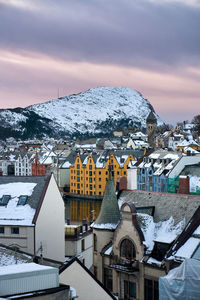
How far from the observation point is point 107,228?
3209 centimetres

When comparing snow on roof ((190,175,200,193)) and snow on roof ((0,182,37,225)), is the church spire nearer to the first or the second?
snow on roof ((0,182,37,225))

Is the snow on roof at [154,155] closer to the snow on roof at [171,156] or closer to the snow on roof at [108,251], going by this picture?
the snow on roof at [171,156]

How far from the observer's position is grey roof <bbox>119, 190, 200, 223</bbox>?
30.0 m

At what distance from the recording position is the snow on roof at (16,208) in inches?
1430

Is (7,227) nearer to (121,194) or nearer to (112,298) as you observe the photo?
(121,194)

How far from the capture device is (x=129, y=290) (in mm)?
29891

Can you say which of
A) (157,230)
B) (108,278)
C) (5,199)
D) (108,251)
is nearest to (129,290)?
(108,278)

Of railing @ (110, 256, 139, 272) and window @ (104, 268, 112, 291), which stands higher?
railing @ (110, 256, 139, 272)

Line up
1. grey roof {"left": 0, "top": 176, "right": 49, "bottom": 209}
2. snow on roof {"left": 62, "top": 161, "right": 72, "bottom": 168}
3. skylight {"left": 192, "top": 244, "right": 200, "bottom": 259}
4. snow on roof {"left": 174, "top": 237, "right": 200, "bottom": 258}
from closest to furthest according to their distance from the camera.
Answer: skylight {"left": 192, "top": 244, "right": 200, "bottom": 259} < snow on roof {"left": 174, "top": 237, "right": 200, "bottom": 258} < grey roof {"left": 0, "top": 176, "right": 49, "bottom": 209} < snow on roof {"left": 62, "top": 161, "right": 72, "bottom": 168}

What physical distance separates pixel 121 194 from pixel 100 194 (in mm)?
84726

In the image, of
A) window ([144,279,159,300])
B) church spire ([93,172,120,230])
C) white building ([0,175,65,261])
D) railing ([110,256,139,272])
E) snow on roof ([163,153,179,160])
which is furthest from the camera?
snow on roof ([163,153,179,160])

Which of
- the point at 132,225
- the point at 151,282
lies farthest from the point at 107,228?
the point at 151,282

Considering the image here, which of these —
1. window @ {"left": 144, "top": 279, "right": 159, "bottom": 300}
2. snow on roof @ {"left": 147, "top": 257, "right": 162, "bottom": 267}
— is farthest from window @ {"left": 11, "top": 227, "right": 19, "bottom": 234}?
snow on roof @ {"left": 147, "top": 257, "right": 162, "bottom": 267}

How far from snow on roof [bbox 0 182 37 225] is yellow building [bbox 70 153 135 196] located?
3159 inches
